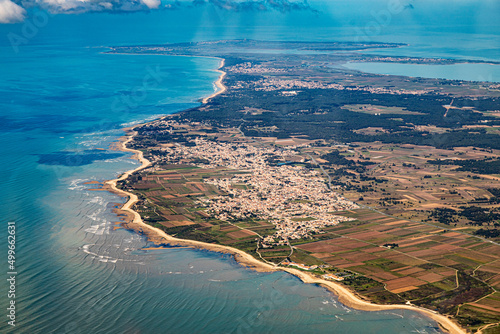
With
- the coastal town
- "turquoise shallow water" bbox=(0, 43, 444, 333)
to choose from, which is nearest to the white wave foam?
"turquoise shallow water" bbox=(0, 43, 444, 333)

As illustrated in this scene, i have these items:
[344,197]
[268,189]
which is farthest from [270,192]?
[344,197]

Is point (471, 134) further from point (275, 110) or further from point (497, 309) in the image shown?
point (497, 309)

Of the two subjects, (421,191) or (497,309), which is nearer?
(497,309)

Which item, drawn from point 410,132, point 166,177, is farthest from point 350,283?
point 410,132

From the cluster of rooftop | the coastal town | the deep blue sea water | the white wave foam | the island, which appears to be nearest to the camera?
the deep blue sea water

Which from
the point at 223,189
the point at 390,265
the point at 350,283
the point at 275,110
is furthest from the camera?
the point at 275,110

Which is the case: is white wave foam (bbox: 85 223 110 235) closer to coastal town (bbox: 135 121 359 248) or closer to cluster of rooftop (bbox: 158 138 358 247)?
coastal town (bbox: 135 121 359 248)

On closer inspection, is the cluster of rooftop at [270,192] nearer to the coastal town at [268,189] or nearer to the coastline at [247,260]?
the coastal town at [268,189]

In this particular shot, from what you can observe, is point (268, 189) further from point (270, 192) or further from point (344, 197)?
point (344, 197)

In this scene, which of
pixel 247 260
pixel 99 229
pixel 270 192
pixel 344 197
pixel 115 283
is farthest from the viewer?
pixel 270 192

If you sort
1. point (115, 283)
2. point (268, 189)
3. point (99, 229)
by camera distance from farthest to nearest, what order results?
point (268, 189), point (99, 229), point (115, 283)

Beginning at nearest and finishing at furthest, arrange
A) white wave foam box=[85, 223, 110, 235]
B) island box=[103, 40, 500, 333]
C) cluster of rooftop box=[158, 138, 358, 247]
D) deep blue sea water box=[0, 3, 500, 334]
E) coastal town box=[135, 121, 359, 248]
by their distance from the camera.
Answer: deep blue sea water box=[0, 3, 500, 334] < island box=[103, 40, 500, 333] < white wave foam box=[85, 223, 110, 235] < cluster of rooftop box=[158, 138, 358, 247] < coastal town box=[135, 121, 359, 248]
